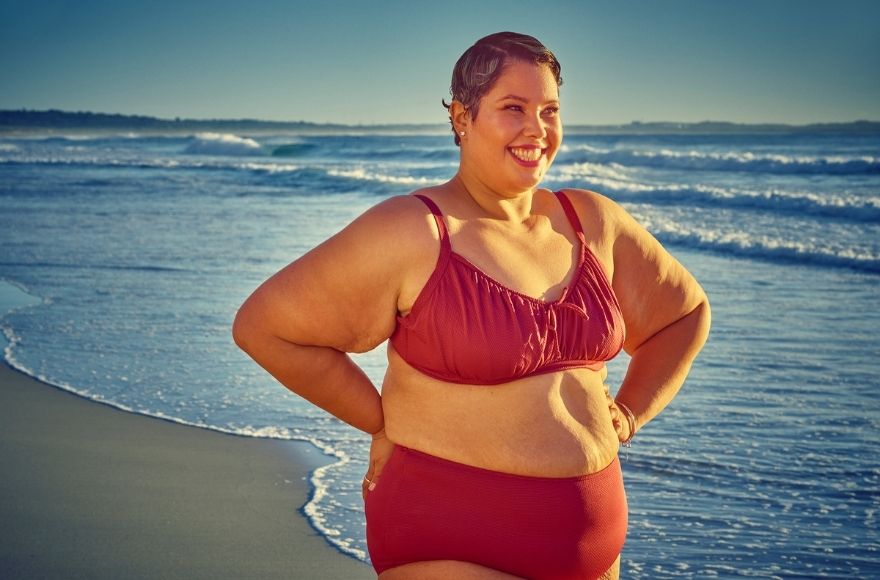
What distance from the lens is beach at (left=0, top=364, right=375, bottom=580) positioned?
4.40m

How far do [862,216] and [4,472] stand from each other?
48.5 ft

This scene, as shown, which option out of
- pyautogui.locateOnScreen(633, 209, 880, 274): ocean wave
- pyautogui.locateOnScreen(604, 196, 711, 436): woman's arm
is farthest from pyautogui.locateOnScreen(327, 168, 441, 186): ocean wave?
pyautogui.locateOnScreen(604, 196, 711, 436): woman's arm

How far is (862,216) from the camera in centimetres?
1739

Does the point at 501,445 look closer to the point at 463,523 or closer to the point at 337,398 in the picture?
the point at 463,523

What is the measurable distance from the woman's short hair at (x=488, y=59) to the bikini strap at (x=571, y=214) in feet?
1.14

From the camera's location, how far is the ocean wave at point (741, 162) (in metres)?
27.0

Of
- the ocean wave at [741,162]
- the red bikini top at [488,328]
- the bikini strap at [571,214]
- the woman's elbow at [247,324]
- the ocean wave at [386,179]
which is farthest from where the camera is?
the ocean wave at [386,179]

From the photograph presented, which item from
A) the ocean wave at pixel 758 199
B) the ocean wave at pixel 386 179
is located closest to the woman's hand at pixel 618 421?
the ocean wave at pixel 758 199

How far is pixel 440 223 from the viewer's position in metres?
2.65

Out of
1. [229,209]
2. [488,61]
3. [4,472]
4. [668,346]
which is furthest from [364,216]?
[229,209]

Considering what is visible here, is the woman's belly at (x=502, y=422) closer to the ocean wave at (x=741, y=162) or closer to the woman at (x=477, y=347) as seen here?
the woman at (x=477, y=347)

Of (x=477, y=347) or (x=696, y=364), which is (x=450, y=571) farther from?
(x=696, y=364)

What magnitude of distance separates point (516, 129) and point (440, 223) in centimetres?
29

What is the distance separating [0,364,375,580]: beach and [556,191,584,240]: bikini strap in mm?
2000
